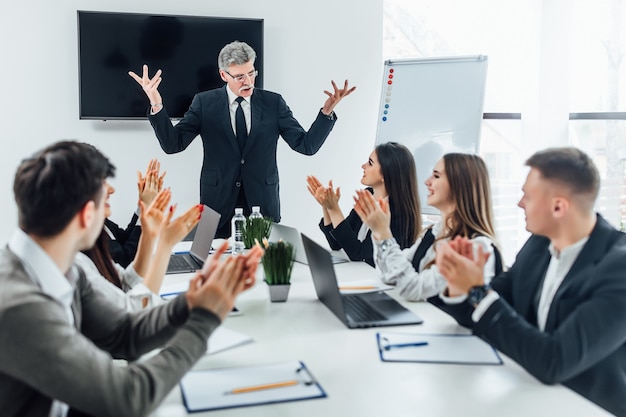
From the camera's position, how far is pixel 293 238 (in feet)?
9.18

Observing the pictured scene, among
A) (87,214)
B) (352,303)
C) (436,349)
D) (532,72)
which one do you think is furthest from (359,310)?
(532,72)

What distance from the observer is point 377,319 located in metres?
1.97

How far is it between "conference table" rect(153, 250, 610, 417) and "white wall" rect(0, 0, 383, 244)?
285cm

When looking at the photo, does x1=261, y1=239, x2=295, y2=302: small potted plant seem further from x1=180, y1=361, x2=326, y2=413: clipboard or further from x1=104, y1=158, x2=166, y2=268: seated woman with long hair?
x1=104, y1=158, x2=166, y2=268: seated woman with long hair

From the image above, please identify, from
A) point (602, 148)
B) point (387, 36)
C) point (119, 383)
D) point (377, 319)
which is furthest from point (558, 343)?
point (387, 36)

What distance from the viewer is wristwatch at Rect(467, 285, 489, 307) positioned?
1.61 metres

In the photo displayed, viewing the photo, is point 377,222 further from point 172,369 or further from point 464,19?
point 464,19

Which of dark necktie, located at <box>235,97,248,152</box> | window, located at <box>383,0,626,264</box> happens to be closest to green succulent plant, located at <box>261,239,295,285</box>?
dark necktie, located at <box>235,97,248,152</box>

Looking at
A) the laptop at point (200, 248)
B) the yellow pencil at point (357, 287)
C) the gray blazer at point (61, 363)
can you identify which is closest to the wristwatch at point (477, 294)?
the gray blazer at point (61, 363)

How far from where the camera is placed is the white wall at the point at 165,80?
439 centimetres

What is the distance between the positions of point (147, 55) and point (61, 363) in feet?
12.3

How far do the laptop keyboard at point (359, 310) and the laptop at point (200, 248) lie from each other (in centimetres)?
77

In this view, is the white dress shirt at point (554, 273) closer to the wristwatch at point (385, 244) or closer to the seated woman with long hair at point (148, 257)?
the wristwatch at point (385, 244)

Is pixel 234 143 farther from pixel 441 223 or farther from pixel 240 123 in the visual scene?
pixel 441 223
